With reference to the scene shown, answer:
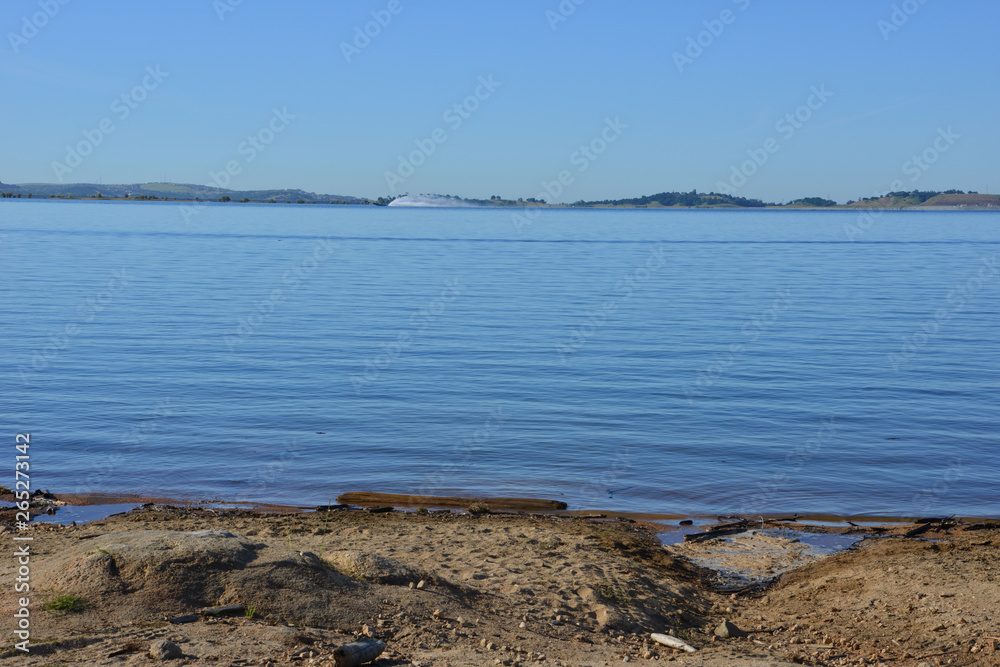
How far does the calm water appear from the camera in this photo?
13.6m

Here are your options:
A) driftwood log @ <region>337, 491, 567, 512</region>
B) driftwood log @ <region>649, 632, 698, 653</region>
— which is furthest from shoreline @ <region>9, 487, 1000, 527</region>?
driftwood log @ <region>649, 632, 698, 653</region>

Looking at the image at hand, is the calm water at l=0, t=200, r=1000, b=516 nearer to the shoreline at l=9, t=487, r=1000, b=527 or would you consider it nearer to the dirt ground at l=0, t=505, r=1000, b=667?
the shoreline at l=9, t=487, r=1000, b=527

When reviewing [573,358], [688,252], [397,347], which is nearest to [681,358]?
[573,358]

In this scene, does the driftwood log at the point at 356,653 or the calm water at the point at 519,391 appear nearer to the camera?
the driftwood log at the point at 356,653

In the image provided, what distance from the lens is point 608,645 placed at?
7254 mm

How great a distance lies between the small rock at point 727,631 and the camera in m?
7.71

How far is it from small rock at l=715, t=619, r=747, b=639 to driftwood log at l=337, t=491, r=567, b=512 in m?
4.65

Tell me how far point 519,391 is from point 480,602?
1157cm

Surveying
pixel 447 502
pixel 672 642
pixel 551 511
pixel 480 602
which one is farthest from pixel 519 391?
pixel 672 642

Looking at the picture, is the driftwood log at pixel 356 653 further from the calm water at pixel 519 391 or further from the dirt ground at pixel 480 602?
the calm water at pixel 519 391

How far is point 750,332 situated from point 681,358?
18.0 ft

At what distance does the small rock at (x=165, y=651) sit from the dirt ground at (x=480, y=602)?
0.06 m

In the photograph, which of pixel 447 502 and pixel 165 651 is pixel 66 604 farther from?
pixel 447 502

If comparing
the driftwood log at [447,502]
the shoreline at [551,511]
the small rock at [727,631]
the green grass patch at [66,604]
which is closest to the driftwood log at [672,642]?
the small rock at [727,631]
